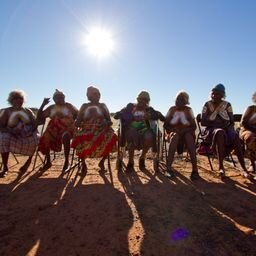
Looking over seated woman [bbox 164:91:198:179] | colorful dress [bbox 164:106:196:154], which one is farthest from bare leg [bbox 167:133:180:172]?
colorful dress [bbox 164:106:196:154]

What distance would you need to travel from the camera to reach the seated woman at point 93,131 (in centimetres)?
673

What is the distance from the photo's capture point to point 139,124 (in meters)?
7.09

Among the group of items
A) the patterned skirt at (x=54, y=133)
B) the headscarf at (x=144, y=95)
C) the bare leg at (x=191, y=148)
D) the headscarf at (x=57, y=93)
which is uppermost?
the headscarf at (x=57, y=93)

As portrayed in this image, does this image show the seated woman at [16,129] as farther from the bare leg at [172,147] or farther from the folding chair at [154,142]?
the bare leg at [172,147]

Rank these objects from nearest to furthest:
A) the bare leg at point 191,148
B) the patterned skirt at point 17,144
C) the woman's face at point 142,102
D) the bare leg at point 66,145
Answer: the bare leg at point 191,148
the patterned skirt at point 17,144
the bare leg at point 66,145
the woman's face at point 142,102

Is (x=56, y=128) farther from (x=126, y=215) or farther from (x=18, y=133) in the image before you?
(x=126, y=215)

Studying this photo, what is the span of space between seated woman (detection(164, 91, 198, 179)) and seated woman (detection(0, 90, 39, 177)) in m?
3.33

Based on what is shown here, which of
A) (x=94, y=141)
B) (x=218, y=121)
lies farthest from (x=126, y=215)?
(x=218, y=121)

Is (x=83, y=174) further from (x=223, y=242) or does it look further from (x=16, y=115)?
(x=223, y=242)

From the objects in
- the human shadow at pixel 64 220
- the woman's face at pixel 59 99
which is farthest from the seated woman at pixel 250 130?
the woman's face at pixel 59 99

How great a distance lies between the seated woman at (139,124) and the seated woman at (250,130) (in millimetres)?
1928

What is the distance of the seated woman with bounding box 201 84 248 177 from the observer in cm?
632

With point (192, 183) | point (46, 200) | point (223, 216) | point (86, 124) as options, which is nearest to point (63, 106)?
point (86, 124)

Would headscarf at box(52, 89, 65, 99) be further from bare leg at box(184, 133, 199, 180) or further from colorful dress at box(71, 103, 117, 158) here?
bare leg at box(184, 133, 199, 180)
